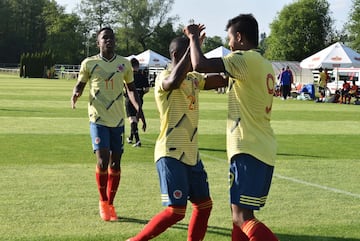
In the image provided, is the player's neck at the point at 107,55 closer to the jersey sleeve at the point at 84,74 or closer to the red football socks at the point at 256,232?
the jersey sleeve at the point at 84,74

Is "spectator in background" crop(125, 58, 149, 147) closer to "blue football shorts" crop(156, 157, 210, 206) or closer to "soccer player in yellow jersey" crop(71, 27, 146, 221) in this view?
"soccer player in yellow jersey" crop(71, 27, 146, 221)

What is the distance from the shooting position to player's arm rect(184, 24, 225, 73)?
4711 millimetres

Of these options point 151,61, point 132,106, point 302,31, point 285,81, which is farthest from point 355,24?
point 132,106

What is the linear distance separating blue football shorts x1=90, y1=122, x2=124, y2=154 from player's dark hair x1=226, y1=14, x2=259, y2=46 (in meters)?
3.13

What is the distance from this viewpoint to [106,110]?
7.70 metres

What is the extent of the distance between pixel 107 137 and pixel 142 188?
5.73ft

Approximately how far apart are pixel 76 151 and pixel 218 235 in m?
6.75

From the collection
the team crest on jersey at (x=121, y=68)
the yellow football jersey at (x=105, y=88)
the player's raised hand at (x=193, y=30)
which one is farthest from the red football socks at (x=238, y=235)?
the team crest on jersey at (x=121, y=68)

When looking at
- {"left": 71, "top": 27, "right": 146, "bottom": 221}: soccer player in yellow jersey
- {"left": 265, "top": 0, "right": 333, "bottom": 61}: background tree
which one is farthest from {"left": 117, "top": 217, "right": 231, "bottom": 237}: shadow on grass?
{"left": 265, "top": 0, "right": 333, "bottom": 61}: background tree

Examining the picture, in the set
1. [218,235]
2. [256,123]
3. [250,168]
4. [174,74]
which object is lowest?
[218,235]

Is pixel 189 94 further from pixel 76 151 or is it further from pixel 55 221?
pixel 76 151

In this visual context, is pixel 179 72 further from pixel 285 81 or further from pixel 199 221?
pixel 285 81

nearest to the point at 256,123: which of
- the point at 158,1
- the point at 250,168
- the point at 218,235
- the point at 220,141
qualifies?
the point at 250,168

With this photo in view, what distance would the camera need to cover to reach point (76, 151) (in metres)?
12.9
